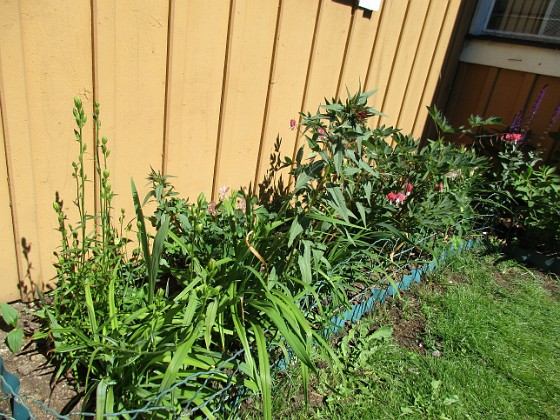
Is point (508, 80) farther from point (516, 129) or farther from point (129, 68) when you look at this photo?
point (129, 68)

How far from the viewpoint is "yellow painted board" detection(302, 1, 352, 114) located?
110 inches

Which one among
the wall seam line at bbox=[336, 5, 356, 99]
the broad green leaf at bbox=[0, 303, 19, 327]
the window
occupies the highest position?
the window

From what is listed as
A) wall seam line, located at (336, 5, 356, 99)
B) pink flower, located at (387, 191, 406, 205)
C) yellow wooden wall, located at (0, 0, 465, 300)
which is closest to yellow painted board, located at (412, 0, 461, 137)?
yellow wooden wall, located at (0, 0, 465, 300)

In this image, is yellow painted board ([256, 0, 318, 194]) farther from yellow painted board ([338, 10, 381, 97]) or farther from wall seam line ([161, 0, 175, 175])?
wall seam line ([161, 0, 175, 175])

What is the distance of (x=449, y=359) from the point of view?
2350mm

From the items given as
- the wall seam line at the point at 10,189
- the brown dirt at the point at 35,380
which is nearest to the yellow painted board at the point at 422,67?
the wall seam line at the point at 10,189

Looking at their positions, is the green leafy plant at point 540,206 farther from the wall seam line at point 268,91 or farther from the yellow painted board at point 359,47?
the wall seam line at point 268,91

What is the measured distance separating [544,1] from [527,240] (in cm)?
221

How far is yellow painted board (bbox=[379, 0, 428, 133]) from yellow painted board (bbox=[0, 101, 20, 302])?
2.54m

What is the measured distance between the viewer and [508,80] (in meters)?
3.95

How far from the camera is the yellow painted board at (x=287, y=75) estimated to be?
8.54 feet

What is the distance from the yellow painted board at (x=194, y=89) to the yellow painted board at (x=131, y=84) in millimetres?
63

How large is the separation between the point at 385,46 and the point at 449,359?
226 centimetres

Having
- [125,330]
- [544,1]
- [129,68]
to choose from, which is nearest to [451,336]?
[125,330]
